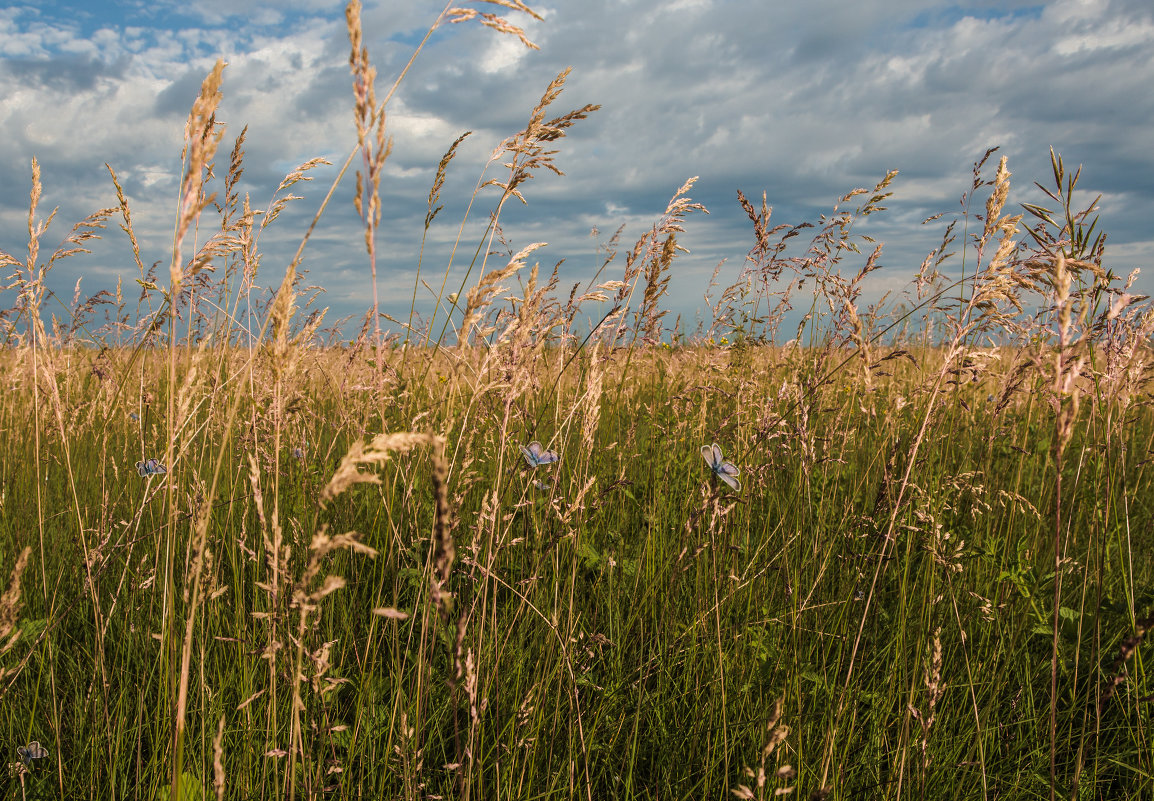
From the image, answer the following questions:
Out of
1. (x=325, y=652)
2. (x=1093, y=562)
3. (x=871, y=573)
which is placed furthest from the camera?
(x=1093, y=562)

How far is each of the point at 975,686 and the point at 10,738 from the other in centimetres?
233

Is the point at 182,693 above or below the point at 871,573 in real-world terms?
above

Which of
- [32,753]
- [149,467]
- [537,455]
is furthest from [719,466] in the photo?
[149,467]

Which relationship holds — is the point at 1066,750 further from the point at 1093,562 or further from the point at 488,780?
the point at 488,780

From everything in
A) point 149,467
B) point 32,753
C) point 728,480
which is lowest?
point 32,753

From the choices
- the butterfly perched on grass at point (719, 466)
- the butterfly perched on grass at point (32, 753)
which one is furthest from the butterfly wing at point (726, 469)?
the butterfly perched on grass at point (32, 753)

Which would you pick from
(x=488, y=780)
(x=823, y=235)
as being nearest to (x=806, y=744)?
(x=488, y=780)

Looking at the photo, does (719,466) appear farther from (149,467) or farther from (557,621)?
(149,467)

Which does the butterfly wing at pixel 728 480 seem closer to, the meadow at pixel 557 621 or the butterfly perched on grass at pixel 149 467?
the meadow at pixel 557 621

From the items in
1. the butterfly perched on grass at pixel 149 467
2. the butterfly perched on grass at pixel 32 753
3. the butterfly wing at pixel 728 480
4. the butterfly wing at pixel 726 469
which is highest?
the butterfly wing at pixel 726 469

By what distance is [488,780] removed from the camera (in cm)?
141

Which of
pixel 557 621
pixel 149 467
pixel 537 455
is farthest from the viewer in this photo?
pixel 149 467

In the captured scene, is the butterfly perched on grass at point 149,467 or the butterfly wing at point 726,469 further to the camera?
the butterfly perched on grass at point 149,467

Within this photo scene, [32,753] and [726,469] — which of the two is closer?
[32,753]
